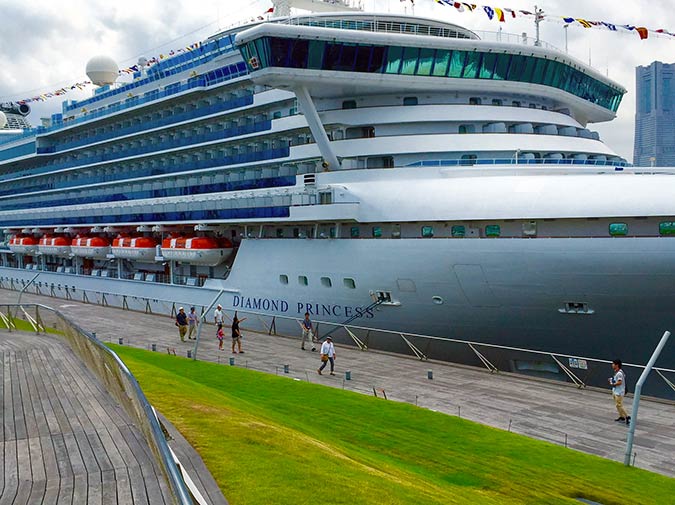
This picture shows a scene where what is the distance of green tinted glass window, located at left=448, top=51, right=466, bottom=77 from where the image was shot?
928 inches

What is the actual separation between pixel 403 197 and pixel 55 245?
31.4 meters

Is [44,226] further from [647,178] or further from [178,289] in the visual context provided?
[647,178]

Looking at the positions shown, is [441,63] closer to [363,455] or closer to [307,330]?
[307,330]

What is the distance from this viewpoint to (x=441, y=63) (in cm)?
2375

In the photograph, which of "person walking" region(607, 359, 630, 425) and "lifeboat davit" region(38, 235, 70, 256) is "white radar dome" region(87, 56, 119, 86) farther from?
"person walking" region(607, 359, 630, 425)

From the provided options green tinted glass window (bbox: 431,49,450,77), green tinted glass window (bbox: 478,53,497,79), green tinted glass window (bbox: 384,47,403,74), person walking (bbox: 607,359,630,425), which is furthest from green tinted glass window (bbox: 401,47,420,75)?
person walking (bbox: 607,359,630,425)

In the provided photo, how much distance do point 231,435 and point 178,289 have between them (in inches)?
945

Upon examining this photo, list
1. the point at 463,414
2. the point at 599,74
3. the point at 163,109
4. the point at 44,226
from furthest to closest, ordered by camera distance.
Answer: the point at 44,226 < the point at 163,109 < the point at 599,74 < the point at 463,414

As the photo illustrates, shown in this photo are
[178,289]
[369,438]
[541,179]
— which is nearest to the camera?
[369,438]

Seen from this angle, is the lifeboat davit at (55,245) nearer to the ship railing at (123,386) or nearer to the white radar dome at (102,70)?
the white radar dome at (102,70)

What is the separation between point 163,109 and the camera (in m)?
38.9

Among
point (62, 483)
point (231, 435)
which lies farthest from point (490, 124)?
point (62, 483)

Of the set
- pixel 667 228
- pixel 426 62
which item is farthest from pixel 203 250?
pixel 667 228

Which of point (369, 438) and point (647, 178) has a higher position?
point (647, 178)
